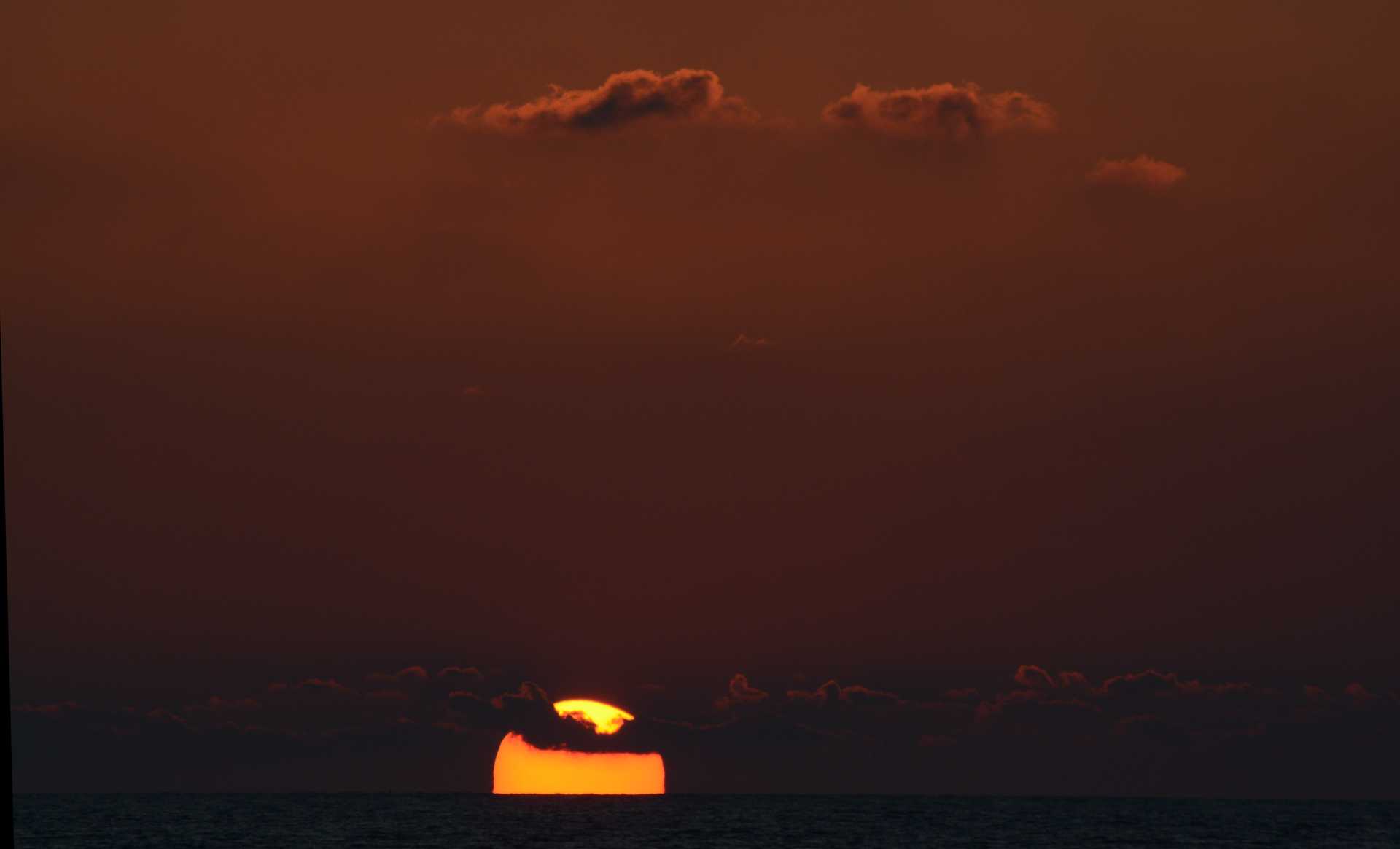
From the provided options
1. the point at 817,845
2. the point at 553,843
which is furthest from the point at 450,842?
the point at 817,845

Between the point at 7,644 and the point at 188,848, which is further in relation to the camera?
the point at 188,848

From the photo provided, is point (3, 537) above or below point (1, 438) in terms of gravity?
below

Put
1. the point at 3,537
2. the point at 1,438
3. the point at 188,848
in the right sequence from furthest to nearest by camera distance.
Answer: the point at 188,848 < the point at 1,438 < the point at 3,537

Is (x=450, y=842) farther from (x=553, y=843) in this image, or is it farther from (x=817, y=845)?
(x=817, y=845)

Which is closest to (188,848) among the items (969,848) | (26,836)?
(26,836)

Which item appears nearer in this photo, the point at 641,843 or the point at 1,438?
the point at 1,438

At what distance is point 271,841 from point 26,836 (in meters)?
30.6

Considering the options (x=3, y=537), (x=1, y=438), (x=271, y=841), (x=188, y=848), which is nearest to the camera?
(x=3, y=537)

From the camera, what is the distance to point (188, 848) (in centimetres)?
18025

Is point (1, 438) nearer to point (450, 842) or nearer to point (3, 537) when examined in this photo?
point (3, 537)

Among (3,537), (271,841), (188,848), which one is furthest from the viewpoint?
(271,841)

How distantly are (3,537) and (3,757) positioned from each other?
1.18 metres

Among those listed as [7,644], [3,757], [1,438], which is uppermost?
[1,438]

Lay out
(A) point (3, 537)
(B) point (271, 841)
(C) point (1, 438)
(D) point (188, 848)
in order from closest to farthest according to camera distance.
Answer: (A) point (3, 537), (C) point (1, 438), (D) point (188, 848), (B) point (271, 841)
